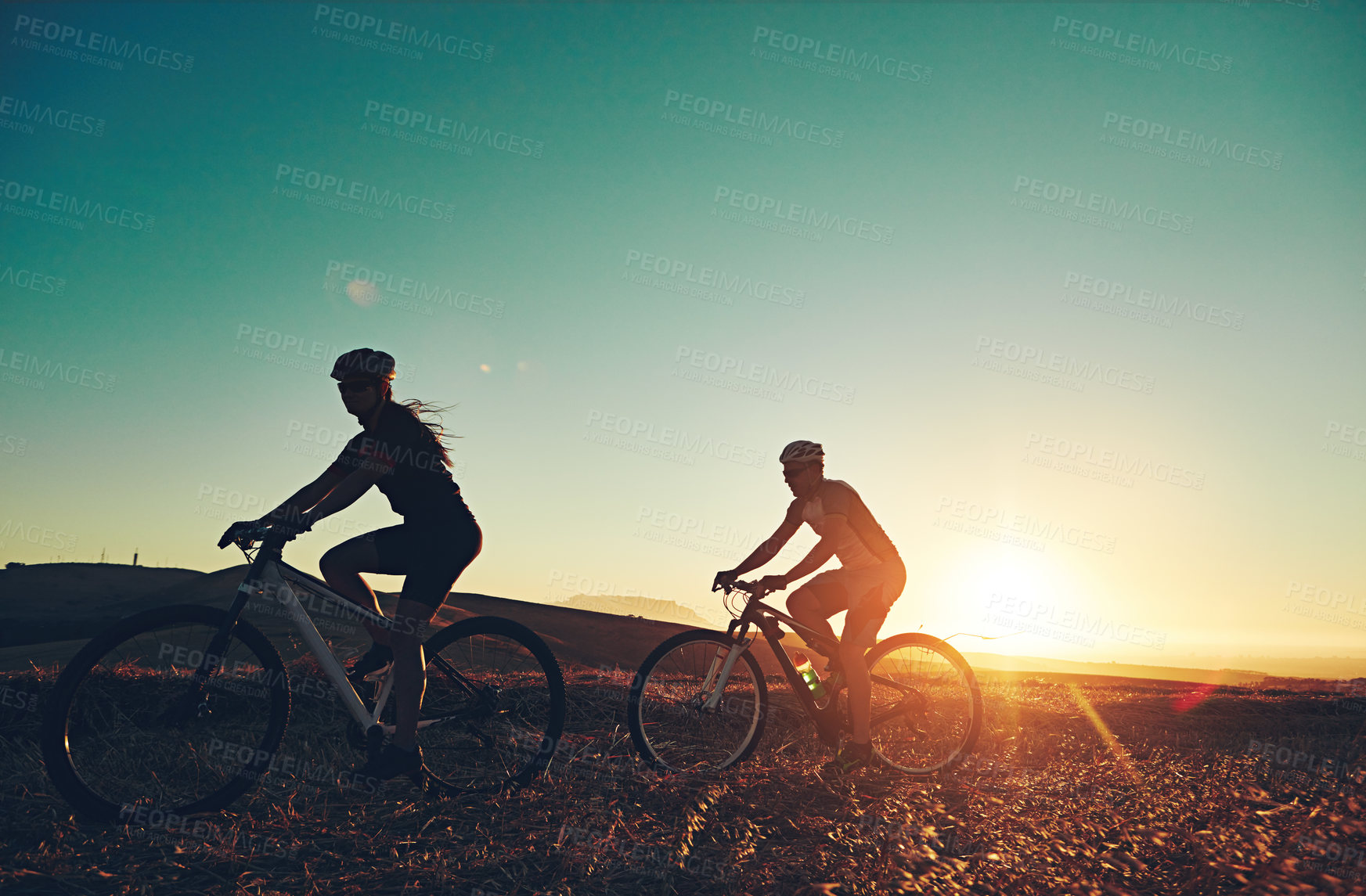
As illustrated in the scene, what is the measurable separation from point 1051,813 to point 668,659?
8.70ft

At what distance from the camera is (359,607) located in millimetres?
4164

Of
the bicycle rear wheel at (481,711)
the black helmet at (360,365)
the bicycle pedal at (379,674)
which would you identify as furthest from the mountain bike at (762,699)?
the black helmet at (360,365)

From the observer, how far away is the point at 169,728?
3.68m

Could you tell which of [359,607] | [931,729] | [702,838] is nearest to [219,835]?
[359,607]

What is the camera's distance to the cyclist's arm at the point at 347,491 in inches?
160

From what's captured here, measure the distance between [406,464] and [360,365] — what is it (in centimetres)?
66

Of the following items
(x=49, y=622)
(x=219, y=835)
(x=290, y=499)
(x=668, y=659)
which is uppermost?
(x=290, y=499)

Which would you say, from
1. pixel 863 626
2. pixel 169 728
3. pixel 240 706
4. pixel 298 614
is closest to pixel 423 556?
pixel 298 614

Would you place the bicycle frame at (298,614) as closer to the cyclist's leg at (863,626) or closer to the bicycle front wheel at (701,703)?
the bicycle front wheel at (701,703)

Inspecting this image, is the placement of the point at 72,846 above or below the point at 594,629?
above

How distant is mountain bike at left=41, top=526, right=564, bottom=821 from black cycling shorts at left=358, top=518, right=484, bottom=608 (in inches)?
10.6

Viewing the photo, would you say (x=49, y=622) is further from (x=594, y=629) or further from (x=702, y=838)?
(x=702, y=838)

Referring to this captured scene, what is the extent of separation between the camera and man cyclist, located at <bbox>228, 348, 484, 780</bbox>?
4.10 metres

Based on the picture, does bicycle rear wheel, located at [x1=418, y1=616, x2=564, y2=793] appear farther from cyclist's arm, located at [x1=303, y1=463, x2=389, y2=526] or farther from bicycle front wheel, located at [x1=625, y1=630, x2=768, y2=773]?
cyclist's arm, located at [x1=303, y1=463, x2=389, y2=526]
